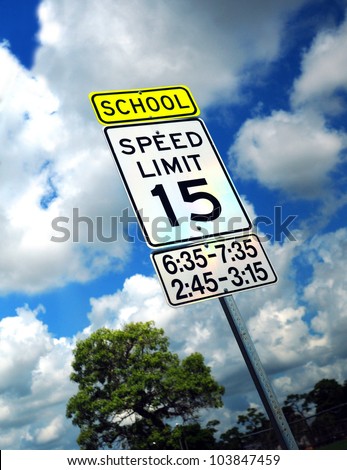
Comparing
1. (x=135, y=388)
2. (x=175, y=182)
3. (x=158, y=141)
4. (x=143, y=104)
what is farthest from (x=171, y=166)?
(x=135, y=388)

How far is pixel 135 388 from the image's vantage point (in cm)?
2583

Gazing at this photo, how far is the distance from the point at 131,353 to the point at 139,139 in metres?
26.0

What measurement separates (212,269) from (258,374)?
0.81 meters

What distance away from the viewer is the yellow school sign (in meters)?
3.92

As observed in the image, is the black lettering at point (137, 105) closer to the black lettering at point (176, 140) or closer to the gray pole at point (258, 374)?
the black lettering at point (176, 140)

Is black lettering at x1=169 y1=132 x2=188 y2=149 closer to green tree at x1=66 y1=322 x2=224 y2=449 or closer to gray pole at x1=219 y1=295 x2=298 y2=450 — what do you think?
gray pole at x1=219 y1=295 x2=298 y2=450

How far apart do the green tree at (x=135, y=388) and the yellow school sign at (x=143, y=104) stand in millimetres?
23962

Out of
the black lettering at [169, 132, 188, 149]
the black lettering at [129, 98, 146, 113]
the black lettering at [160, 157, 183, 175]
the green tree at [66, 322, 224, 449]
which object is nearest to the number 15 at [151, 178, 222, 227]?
the black lettering at [160, 157, 183, 175]

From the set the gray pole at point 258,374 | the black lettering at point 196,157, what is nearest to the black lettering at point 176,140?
the black lettering at point 196,157

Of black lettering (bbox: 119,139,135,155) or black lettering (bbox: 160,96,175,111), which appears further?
black lettering (bbox: 160,96,175,111)

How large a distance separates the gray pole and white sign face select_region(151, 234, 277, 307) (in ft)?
0.48

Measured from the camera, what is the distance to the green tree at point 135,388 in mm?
25812

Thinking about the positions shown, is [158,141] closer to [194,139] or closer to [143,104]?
[194,139]
